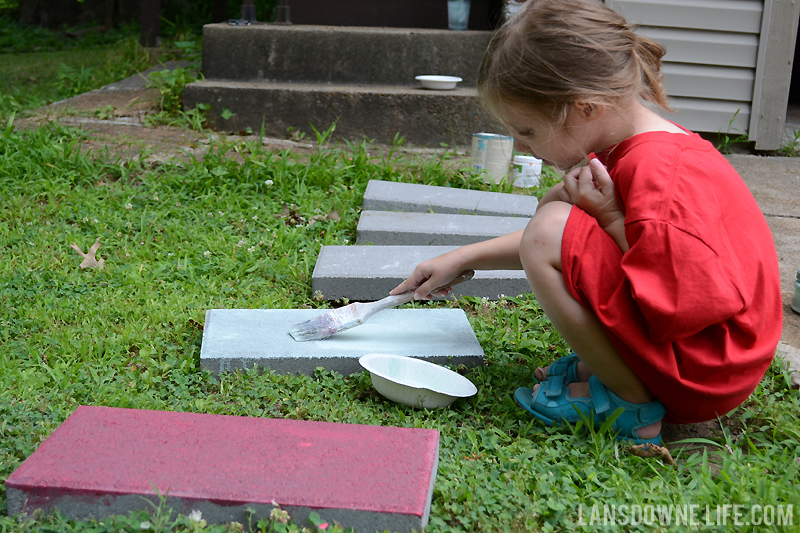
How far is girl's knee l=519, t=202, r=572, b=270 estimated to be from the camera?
1573 millimetres

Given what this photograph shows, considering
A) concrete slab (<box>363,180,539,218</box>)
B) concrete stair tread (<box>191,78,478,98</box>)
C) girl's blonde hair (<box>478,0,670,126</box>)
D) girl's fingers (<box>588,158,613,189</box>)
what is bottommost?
concrete slab (<box>363,180,539,218</box>)

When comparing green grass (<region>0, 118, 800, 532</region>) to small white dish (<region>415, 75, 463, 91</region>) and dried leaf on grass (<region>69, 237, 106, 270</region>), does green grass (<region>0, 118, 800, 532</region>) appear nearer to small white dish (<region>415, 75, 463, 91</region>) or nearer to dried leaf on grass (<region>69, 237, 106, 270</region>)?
dried leaf on grass (<region>69, 237, 106, 270</region>)

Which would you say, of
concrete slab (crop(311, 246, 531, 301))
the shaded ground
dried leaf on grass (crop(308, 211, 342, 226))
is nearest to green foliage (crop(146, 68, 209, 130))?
the shaded ground

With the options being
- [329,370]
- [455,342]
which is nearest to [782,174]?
[455,342]

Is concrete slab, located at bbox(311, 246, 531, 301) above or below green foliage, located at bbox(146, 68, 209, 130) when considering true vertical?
below

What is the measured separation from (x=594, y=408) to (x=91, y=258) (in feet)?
6.46

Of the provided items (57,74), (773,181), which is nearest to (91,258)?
(773,181)

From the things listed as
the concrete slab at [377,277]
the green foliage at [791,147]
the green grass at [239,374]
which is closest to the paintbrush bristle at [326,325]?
the green grass at [239,374]

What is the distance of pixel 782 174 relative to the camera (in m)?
4.33

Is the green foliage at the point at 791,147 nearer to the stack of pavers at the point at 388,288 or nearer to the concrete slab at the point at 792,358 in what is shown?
the stack of pavers at the point at 388,288

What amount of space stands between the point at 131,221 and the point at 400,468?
219 centimetres

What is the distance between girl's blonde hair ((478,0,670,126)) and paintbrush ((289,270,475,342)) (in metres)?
0.61

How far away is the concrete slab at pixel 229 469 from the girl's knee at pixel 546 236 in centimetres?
47

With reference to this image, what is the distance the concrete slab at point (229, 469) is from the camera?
1.28 metres
